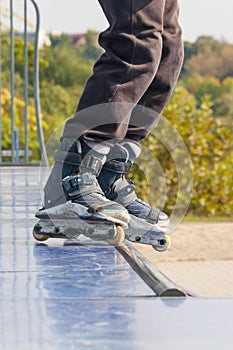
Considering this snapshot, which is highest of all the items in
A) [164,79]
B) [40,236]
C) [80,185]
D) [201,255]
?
[164,79]

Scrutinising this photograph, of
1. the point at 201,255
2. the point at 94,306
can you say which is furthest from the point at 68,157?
the point at 201,255

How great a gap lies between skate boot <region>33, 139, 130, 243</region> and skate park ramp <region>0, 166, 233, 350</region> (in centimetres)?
4

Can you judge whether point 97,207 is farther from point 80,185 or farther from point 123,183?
point 123,183

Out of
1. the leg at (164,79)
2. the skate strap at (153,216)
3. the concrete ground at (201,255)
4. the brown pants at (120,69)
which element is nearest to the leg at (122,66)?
the brown pants at (120,69)

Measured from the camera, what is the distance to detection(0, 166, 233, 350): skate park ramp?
1.05 metres

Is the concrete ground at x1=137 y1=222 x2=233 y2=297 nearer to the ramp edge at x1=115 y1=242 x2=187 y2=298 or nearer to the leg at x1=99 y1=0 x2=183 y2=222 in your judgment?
the leg at x1=99 y1=0 x2=183 y2=222

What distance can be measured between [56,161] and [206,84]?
17.7 metres

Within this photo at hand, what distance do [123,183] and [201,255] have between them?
24.4ft

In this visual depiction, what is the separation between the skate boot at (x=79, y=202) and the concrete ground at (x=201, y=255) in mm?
6451

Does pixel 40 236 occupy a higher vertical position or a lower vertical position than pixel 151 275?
lower

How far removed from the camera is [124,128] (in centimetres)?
188

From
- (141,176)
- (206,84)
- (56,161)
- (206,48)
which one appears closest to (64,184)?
(56,161)

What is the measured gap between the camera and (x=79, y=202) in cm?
185

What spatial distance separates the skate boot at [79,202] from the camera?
1.80 m
